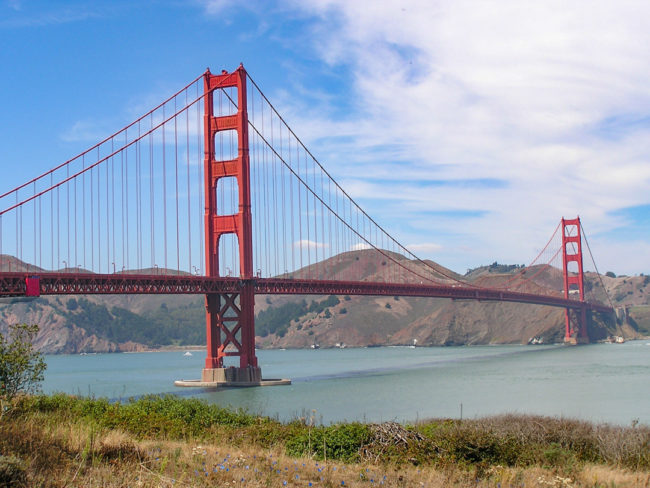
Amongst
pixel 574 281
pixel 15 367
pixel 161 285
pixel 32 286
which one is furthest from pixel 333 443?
pixel 574 281

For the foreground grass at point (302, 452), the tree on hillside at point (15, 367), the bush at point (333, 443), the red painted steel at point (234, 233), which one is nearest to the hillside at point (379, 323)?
the red painted steel at point (234, 233)

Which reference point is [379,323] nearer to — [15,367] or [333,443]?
[15,367]

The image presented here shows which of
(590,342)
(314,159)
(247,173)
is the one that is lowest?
(590,342)

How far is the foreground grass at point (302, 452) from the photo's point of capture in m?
9.20

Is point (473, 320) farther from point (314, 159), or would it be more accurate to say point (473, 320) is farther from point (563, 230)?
point (314, 159)

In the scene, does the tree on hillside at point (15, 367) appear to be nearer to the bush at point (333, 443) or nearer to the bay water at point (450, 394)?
the bush at point (333, 443)

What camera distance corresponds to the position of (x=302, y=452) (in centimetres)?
1263

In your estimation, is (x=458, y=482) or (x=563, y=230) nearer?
(x=458, y=482)

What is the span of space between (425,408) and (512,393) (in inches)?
348

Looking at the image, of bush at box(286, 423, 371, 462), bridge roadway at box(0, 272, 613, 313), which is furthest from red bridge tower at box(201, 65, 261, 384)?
bush at box(286, 423, 371, 462)

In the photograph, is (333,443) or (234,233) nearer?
(333,443)

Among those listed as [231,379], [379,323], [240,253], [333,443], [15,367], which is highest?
[240,253]

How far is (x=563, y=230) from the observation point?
129375mm

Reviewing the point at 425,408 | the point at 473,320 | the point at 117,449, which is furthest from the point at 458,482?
the point at 473,320
